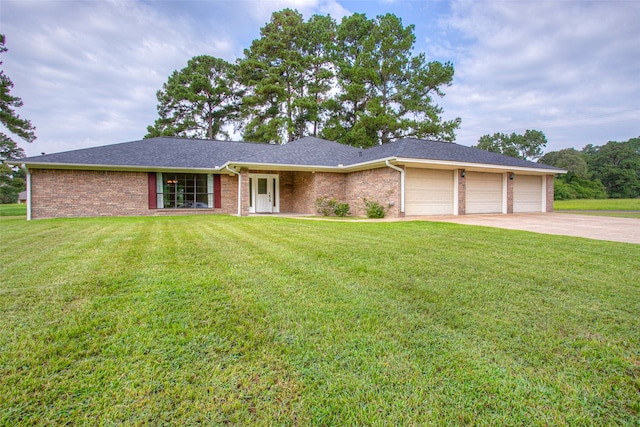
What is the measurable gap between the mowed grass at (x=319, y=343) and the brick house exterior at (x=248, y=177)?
8.58 meters

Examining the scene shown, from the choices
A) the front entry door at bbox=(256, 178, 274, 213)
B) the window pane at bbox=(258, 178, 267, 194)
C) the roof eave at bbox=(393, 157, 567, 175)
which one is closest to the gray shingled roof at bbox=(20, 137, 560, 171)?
the roof eave at bbox=(393, 157, 567, 175)

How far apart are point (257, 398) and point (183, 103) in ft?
101

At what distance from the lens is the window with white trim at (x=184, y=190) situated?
1385 cm

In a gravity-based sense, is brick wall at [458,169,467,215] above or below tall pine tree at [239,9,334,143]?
below

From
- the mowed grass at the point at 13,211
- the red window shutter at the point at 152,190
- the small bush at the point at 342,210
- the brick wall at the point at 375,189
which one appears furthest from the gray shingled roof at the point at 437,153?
the mowed grass at the point at 13,211

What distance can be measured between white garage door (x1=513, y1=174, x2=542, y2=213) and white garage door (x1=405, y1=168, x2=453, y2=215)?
4.46m

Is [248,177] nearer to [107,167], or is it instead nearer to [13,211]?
[107,167]

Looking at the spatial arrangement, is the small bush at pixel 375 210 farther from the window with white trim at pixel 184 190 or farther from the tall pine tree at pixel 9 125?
the tall pine tree at pixel 9 125

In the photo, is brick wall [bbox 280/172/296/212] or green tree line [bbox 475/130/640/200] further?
green tree line [bbox 475/130/640/200]

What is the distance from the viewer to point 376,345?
6.64ft

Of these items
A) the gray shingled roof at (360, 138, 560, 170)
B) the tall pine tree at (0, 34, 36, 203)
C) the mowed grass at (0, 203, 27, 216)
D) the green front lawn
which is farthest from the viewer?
the tall pine tree at (0, 34, 36, 203)

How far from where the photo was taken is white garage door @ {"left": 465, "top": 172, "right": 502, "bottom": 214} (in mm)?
13523

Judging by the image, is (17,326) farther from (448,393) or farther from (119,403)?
(448,393)

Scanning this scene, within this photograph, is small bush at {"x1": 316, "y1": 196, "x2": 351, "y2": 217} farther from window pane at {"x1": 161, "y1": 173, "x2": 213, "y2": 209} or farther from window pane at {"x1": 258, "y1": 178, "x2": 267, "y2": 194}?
window pane at {"x1": 161, "y1": 173, "x2": 213, "y2": 209}
